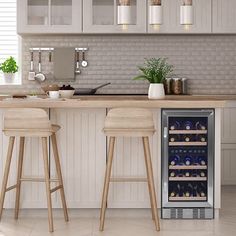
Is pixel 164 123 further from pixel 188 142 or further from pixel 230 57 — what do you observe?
pixel 230 57

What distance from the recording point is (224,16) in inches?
303

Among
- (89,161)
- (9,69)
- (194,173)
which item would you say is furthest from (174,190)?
(9,69)

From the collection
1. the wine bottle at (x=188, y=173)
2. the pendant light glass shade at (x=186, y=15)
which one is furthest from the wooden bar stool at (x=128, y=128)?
the pendant light glass shade at (x=186, y=15)

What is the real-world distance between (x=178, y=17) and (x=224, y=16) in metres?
0.53

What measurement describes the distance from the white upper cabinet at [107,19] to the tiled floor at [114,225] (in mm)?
2648

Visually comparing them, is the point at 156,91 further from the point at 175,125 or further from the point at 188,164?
the point at 188,164

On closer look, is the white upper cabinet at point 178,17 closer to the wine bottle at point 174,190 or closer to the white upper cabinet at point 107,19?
the white upper cabinet at point 107,19

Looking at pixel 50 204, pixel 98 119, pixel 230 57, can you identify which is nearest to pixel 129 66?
pixel 230 57

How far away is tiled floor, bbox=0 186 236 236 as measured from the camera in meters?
5.12

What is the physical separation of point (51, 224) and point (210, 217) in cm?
138

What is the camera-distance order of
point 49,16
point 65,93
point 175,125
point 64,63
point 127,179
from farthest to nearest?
point 64,63, point 49,16, point 65,93, point 175,125, point 127,179

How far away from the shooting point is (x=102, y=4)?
7742 mm

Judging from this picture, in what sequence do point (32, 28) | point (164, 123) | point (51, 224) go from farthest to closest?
point (32, 28)
point (164, 123)
point (51, 224)

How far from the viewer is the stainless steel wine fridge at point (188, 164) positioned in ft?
18.3
